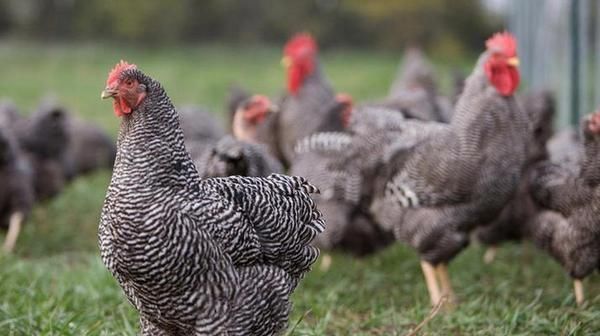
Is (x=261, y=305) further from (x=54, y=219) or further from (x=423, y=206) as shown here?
(x=54, y=219)

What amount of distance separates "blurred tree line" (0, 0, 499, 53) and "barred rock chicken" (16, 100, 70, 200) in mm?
21247

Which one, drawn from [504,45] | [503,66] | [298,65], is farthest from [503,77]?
[298,65]

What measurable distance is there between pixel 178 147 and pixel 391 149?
2.62 meters

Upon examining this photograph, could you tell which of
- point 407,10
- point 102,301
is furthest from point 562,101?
point 407,10

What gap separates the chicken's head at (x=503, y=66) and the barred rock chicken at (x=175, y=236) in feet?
7.96

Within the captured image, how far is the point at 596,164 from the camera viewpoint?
512 centimetres

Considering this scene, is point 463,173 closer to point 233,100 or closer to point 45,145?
point 45,145

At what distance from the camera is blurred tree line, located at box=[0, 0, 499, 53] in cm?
2908

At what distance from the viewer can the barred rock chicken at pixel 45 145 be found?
7902 mm

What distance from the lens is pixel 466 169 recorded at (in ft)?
17.7

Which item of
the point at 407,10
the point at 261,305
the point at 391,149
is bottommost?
the point at 261,305

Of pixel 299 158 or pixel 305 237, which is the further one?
pixel 299 158

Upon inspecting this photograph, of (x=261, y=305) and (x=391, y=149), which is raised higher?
(x=391, y=149)

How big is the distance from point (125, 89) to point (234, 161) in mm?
1667
